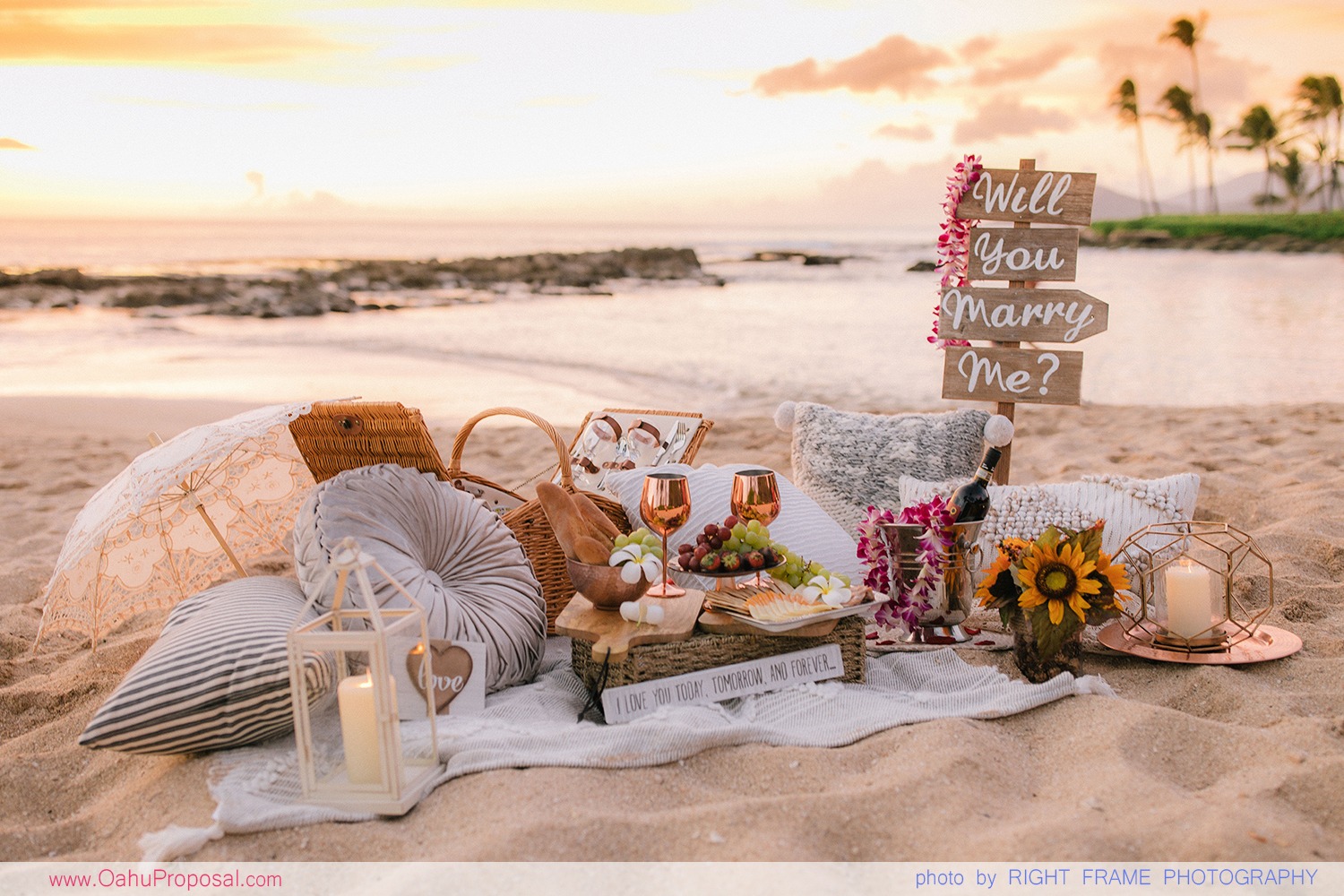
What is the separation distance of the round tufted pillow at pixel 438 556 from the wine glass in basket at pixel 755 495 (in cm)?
75

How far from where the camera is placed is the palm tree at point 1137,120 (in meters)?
49.4

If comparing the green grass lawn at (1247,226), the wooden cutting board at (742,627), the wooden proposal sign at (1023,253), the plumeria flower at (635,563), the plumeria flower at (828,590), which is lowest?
the wooden cutting board at (742,627)

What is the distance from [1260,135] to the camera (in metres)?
44.7

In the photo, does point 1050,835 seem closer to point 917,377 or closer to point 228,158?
point 917,377

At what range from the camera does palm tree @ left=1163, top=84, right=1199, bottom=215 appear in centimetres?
4875

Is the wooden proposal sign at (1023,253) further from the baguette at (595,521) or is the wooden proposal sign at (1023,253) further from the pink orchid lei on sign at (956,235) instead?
the baguette at (595,521)

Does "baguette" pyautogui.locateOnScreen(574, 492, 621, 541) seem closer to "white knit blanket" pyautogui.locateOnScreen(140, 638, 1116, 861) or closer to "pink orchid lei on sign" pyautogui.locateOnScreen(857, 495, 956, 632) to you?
"white knit blanket" pyautogui.locateOnScreen(140, 638, 1116, 861)

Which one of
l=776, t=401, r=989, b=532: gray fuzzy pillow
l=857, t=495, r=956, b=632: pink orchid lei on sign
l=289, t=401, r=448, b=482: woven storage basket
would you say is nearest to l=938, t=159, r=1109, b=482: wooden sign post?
l=776, t=401, r=989, b=532: gray fuzzy pillow

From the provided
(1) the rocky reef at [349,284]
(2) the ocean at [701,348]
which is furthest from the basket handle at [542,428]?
(1) the rocky reef at [349,284]

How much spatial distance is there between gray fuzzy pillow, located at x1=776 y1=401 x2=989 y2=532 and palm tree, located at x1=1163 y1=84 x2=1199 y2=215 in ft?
171

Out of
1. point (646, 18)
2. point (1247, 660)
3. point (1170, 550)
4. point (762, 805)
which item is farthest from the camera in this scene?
point (646, 18)

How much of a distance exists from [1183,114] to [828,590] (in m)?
56.5

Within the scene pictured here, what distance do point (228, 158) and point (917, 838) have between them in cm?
2136

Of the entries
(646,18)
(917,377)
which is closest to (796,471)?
(917,377)
